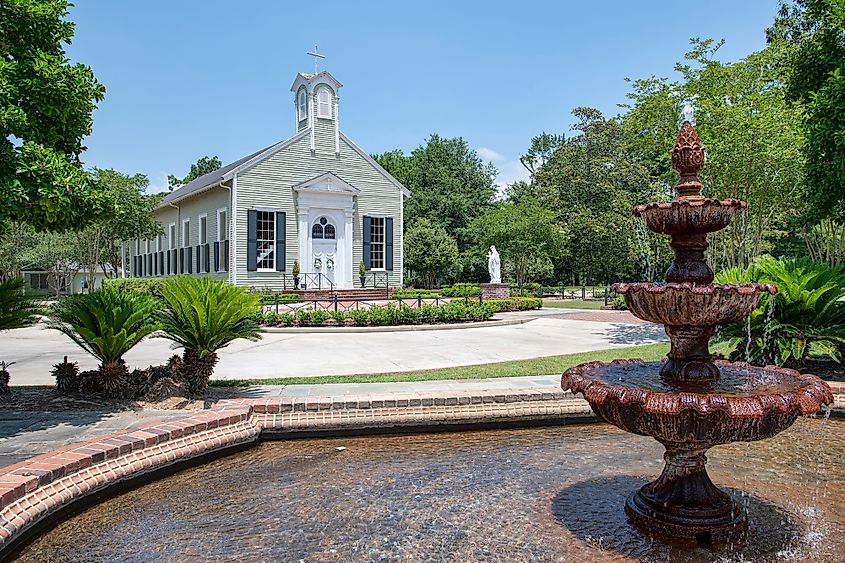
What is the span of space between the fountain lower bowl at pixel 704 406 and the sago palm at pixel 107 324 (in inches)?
226

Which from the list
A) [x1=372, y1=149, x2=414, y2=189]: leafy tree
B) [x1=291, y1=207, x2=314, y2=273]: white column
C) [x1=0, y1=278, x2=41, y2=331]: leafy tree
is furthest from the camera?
[x1=372, y1=149, x2=414, y2=189]: leafy tree

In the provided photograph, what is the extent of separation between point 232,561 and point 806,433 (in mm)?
6351

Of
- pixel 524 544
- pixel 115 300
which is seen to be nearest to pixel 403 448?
pixel 524 544

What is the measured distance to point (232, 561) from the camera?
3.97 m

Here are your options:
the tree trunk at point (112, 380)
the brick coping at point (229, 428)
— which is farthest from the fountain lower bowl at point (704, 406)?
the tree trunk at point (112, 380)

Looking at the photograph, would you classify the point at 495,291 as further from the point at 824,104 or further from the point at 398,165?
the point at 398,165

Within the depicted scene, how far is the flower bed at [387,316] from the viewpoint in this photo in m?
19.9

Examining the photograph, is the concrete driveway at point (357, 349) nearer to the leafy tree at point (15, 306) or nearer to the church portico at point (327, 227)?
the leafy tree at point (15, 306)

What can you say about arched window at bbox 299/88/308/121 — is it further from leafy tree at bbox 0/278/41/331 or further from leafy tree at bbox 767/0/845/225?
leafy tree at bbox 0/278/41/331

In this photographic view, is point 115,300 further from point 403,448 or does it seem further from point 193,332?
point 403,448

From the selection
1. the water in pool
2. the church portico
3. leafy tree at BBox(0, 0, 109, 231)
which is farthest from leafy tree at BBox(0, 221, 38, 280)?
the water in pool

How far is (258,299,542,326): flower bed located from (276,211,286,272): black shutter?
27.0ft

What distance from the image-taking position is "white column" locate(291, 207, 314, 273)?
29609mm

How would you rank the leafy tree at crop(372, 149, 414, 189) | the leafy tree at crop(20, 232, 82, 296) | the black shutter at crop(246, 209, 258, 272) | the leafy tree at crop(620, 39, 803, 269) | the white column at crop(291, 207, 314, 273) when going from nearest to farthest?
the leafy tree at crop(620, 39, 803, 269) → the black shutter at crop(246, 209, 258, 272) → the white column at crop(291, 207, 314, 273) → the leafy tree at crop(20, 232, 82, 296) → the leafy tree at crop(372, 149, 414, 189)
